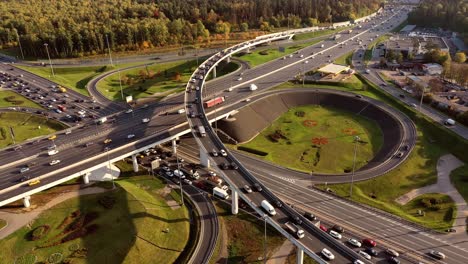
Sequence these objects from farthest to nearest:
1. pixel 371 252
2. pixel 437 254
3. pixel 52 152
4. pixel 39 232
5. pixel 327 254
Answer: pixel 52 152, pixel 39 232, pixel 437 254, pixel 371 252, pixel 327 254

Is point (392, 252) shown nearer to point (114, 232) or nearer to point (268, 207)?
point (268, 207)

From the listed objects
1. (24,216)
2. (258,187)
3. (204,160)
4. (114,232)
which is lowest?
(114,232)

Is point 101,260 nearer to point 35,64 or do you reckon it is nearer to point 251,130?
point 251,130

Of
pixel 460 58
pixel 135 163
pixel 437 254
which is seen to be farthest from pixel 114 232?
pixel 460 58

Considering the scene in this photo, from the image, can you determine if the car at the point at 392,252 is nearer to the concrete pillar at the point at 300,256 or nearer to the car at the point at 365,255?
the car at the point at 365,255

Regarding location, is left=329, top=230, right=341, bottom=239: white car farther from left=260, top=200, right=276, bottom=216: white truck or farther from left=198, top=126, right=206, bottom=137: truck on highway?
left=198, top=126, right=206, bottom=137: truck on highway

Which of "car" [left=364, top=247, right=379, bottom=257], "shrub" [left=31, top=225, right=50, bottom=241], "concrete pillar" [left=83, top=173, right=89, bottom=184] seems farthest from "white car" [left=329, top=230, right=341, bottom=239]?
"concrete pillar" [left=83, top=173, right=89, bottom=184]
